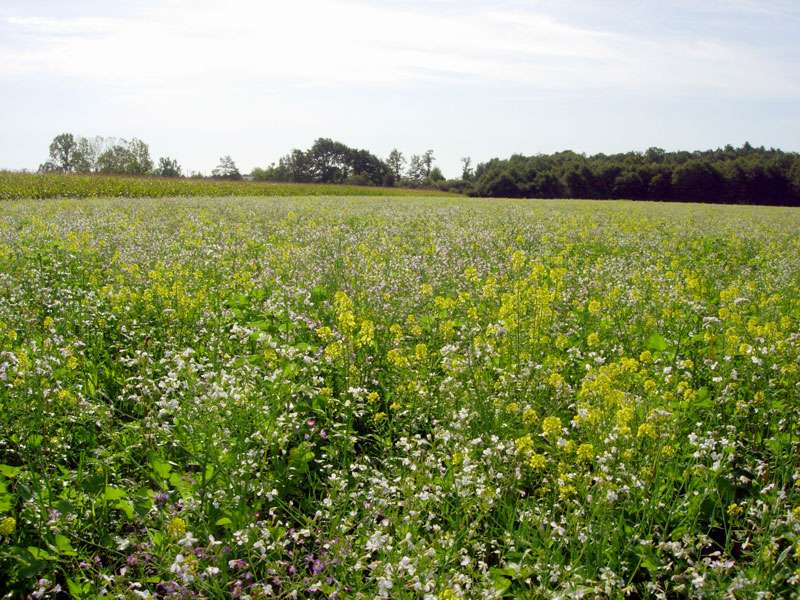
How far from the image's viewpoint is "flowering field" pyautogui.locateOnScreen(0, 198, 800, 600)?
2.98 meters

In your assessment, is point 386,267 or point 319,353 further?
point 386,267

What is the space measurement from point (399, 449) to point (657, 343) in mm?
2791

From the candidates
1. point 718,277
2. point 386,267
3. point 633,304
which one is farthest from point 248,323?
point 718,277

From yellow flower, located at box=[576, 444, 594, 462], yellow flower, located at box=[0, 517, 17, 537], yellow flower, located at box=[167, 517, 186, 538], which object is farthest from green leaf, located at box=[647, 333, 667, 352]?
yellow flower, located at box=[0, 517, 17, 537]

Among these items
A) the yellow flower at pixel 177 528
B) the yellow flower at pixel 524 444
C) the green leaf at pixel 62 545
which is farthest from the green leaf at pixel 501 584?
the green leaf at pixel 62 545

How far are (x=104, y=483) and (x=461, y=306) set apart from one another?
170 inches

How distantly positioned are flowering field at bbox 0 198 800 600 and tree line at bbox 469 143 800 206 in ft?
228

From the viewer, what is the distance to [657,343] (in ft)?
18.4

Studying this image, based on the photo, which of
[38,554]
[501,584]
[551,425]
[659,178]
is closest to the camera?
[501,584]

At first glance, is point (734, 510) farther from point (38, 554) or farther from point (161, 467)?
point (38, 554)

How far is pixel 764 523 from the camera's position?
9.65ft

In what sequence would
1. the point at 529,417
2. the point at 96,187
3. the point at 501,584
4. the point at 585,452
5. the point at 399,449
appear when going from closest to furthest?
1. the point at 501,584
2. the point at 585,452
3. the point at 529,417
4. the point at 399,449
5. the point at 96,187

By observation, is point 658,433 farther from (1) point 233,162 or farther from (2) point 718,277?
(1) point 233,162

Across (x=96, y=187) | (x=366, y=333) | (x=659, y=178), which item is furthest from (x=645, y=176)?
(x=366, y=333)
